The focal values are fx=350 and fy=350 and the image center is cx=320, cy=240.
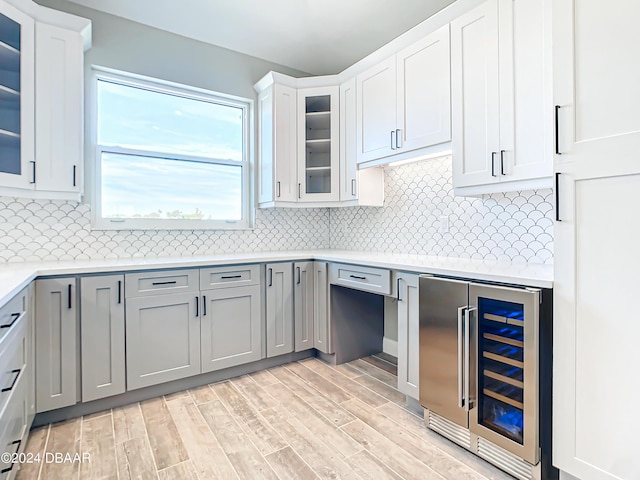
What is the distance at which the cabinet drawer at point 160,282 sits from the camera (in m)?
2.30

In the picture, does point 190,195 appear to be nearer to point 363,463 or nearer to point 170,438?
point 170,438

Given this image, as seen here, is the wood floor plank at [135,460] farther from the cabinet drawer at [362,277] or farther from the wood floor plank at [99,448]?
the cabinet drawer at [362,277]

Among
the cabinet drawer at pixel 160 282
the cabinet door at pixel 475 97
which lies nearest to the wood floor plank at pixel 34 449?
the cabinet drawer at pixel 160 282

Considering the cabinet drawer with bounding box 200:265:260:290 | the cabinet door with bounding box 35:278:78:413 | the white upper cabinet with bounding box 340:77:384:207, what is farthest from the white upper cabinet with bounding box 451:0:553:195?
the cabinet door with bounding box 35:278:78:413

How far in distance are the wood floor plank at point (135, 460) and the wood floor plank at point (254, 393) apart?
670mm

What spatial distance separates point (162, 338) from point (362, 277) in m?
1.47

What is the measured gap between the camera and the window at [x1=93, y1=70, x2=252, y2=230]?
9.22ft

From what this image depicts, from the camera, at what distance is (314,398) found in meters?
2.39

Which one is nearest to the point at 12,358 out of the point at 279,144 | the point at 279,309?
the point at 279,309

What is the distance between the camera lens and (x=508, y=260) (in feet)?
7.48

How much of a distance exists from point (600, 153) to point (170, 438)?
2463 millimetres

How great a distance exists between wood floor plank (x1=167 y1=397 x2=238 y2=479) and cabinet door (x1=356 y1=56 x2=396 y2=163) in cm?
225

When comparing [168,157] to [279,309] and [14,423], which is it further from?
[14,423]

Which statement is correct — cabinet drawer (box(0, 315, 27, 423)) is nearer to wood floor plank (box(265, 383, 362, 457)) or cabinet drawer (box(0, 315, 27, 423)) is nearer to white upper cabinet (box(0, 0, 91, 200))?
white upper cabinet (box(0, 0, 91, 200))
